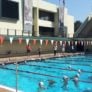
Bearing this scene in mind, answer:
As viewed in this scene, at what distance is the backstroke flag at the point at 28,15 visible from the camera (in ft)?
119

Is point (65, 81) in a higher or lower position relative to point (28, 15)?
lower

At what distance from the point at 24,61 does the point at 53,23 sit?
19.7 metres

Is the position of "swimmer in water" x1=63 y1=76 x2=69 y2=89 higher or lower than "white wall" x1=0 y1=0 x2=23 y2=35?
lower

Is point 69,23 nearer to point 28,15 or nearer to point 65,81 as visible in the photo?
point 28,15

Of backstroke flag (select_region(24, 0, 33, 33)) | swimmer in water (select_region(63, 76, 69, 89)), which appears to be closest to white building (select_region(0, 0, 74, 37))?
backstroke flag (select_region(24, 0, 33, 33))

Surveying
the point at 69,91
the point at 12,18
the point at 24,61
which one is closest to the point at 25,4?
the point at 12,18

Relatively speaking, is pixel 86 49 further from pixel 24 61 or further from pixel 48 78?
pixel 48 78

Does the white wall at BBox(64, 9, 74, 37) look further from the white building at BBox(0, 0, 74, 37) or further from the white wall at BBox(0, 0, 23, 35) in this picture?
the white wall at BBox(0, 0, 23, 35)

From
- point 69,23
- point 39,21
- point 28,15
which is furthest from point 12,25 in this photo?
point 69,23

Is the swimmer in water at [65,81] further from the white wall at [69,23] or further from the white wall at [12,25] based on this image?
the white wall at [69,23]

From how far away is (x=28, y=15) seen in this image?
121 feet

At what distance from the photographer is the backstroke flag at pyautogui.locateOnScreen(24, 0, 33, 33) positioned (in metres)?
36.2

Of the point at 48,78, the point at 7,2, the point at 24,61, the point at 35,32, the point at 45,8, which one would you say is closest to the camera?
the point at 48,78

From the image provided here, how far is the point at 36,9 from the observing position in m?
39.8
